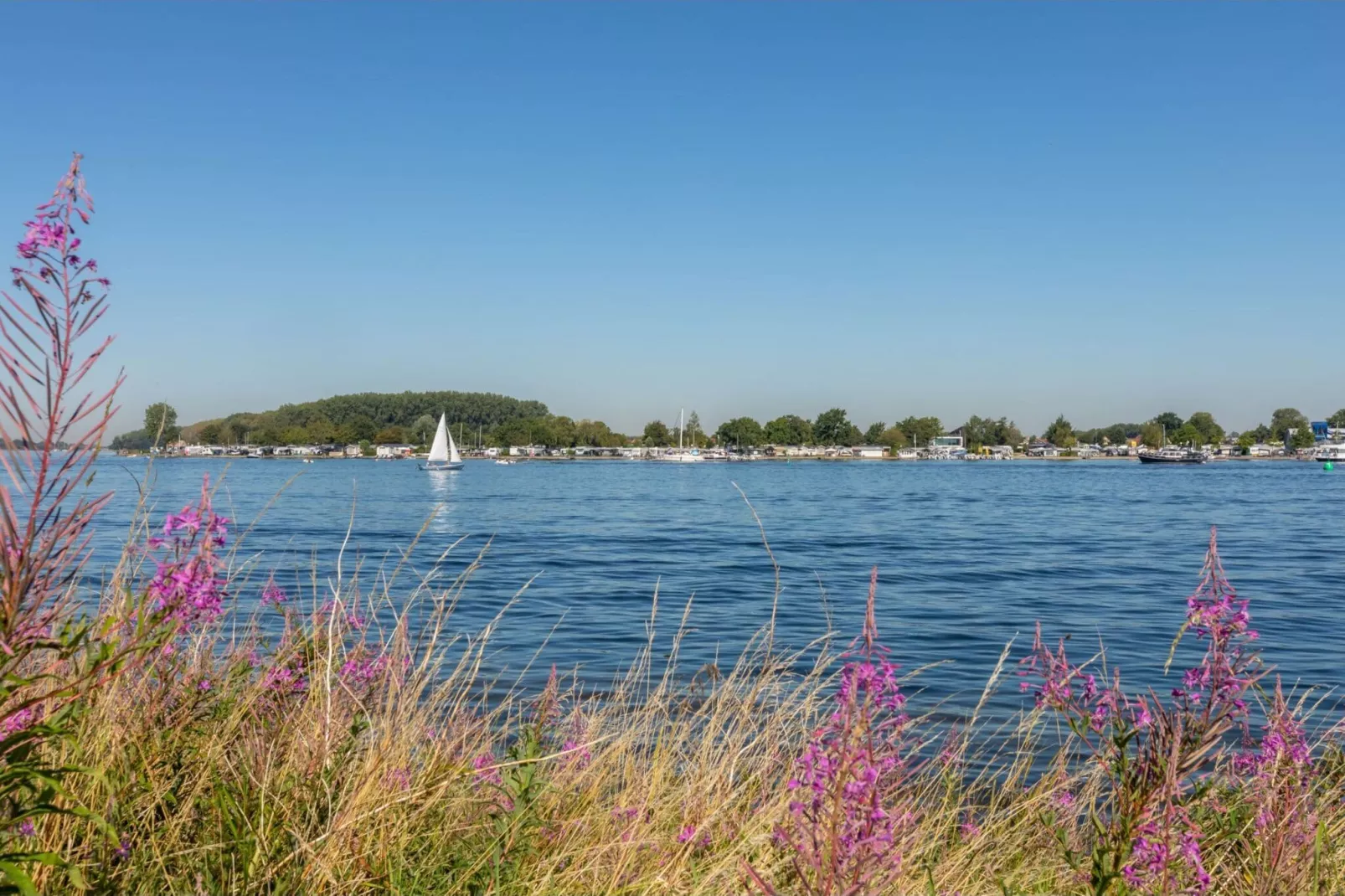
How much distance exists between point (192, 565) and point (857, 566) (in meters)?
23.9

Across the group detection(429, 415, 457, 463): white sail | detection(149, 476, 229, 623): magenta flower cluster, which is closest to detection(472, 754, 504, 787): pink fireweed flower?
detection(149, 476, 229, 623): magenta flower cluster

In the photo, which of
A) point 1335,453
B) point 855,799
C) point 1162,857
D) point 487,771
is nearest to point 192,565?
point 487,771

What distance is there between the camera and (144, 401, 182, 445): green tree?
5.74 metres

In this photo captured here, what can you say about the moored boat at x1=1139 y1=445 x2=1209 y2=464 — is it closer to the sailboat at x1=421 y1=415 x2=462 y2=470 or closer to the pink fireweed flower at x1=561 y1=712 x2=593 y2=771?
the sailboat at x1=421 y1=415 x2=462 y2=470

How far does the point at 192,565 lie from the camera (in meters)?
3.22

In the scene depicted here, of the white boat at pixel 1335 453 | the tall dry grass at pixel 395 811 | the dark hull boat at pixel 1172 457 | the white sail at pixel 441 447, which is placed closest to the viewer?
the tall dry grass at pixel 395 811

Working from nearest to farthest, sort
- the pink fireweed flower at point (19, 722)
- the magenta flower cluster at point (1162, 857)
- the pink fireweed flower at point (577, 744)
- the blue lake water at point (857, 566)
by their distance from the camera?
the pink fireweed flower at point (19, 722)
the magenta flower cluster at point (1162, 857)
the pink fireweed flower at point (577, 744)
the blue lake water at point (857, 566)

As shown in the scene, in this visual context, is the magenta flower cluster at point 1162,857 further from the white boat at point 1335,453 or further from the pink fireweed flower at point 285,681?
the white boat at point 1335,453

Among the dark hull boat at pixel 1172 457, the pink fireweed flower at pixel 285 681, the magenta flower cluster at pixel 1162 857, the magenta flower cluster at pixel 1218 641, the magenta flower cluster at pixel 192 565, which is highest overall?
the magenta flower cluster at pixel 192 565

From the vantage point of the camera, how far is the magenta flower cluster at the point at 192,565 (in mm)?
3135

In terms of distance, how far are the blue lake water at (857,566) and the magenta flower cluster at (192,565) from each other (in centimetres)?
128

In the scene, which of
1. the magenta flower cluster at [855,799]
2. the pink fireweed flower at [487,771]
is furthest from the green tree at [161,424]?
the magenta flower cluster at [855,799]

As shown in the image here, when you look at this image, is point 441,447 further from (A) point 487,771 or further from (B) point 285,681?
(A) point 487,771

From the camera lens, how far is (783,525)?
41.1m
